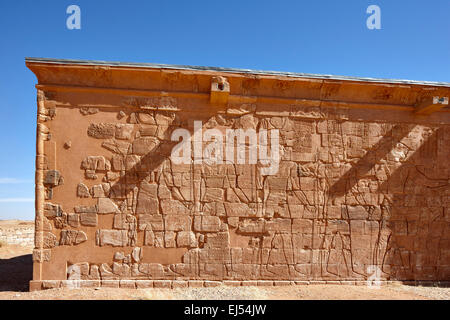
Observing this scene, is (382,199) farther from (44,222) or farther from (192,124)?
(44,222)

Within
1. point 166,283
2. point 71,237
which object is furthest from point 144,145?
point 166,283

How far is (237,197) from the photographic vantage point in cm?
527

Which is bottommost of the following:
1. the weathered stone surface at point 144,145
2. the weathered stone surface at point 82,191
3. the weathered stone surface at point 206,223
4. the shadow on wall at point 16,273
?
the shadow on wall at point 16,273

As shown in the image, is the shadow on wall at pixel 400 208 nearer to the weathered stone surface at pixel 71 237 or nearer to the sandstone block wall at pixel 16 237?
the weathered stone surface at pixel 71 237

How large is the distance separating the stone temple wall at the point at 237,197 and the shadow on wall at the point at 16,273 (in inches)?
36.8

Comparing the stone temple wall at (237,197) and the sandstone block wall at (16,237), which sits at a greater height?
the stone temple wall at (237,197)

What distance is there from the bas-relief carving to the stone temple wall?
21mm

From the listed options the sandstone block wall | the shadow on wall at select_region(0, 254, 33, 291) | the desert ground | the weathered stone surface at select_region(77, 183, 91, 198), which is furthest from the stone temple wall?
the sandstone block wall

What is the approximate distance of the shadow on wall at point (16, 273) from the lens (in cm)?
523

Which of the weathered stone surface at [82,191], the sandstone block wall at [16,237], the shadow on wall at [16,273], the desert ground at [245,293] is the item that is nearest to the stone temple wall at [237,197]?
the weathered stone surface at [82,191]

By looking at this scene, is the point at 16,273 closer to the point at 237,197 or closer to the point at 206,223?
the point at 206,223

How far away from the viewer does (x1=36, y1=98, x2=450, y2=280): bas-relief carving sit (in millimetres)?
5062

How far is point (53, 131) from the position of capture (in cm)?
506

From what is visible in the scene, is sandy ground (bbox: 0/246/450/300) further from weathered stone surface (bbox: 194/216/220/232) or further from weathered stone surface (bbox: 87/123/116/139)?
weathered stone surface (bbox: 87/123/116/139)
